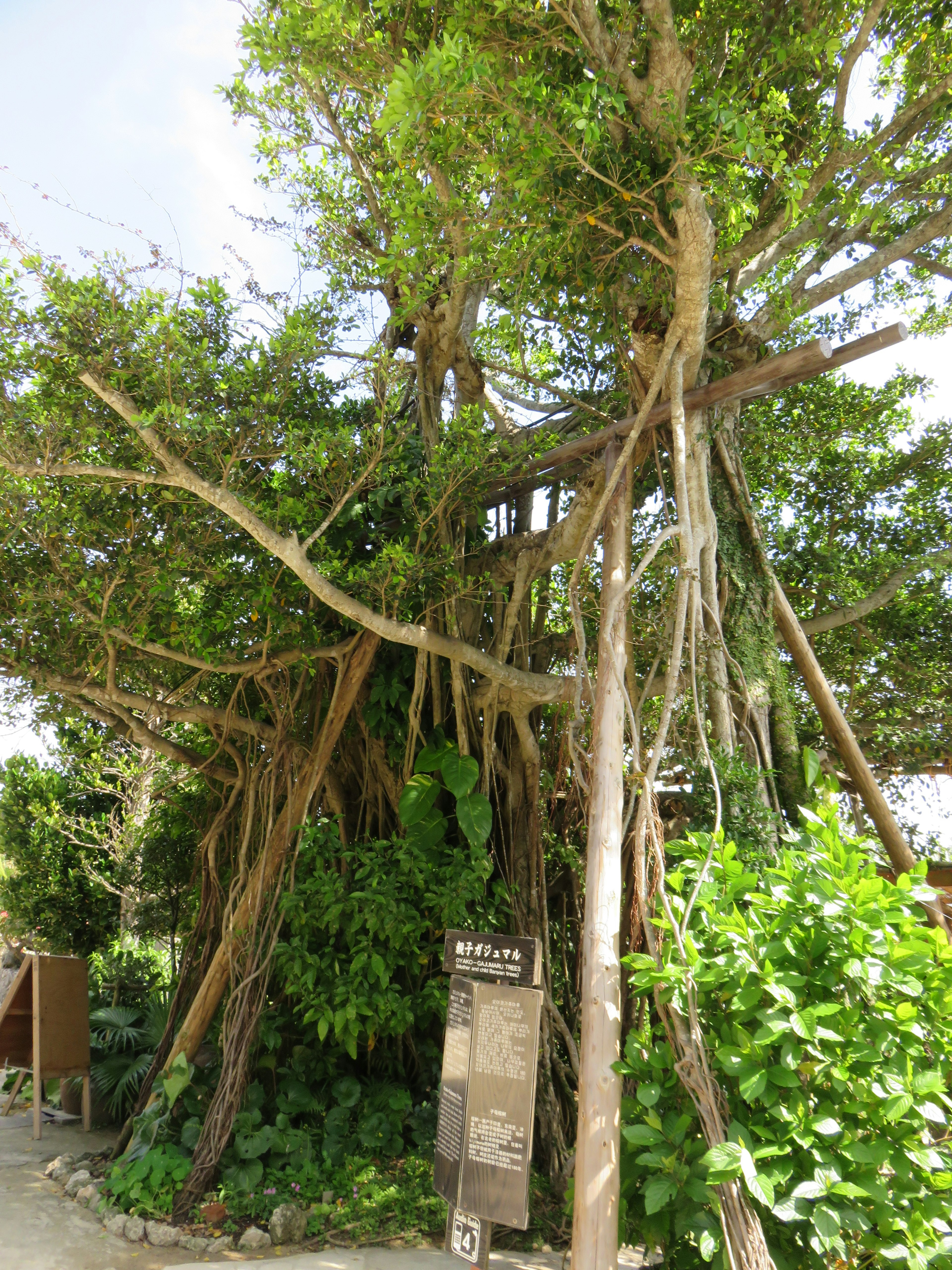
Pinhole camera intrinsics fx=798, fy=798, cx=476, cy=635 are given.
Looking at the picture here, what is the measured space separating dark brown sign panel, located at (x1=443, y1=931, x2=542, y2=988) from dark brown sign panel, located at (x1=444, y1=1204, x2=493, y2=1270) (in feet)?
2.12

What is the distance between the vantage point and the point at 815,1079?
6.19 ft

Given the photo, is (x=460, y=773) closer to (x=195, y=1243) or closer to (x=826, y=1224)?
(x=195, y=1243)

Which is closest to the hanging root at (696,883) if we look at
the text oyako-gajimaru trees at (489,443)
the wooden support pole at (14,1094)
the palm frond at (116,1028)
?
the text oyako-gajimaru trees at (489,443)

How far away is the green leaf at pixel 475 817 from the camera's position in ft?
12.3

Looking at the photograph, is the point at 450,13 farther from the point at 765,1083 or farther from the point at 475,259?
the point at 765,1083

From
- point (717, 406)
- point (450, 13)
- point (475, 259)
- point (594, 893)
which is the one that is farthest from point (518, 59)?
point (594, 893)

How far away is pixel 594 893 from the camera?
248 centimetres

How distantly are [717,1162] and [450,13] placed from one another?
4.26 metres

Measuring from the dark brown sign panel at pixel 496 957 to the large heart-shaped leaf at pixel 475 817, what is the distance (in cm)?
101

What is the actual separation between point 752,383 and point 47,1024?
492 centimetres

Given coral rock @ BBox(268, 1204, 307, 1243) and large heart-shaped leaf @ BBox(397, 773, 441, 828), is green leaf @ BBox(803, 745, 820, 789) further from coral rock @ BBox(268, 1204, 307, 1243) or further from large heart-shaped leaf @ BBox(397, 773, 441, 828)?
coral rock @ BBox(268, 1204, 307, 1243)

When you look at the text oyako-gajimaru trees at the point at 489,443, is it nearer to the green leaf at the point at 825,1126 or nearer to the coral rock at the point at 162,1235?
the green leaf at the point at 825,1126

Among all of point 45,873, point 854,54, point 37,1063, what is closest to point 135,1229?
point 37,1063

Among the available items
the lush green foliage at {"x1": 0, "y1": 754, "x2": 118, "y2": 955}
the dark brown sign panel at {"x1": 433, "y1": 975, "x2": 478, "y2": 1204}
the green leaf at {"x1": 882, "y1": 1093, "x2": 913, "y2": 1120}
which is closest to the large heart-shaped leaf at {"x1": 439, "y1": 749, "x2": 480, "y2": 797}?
the dark brown sign panel at {"x1": 433, "y1": 975, "x2": 478, "y2": 1204}
